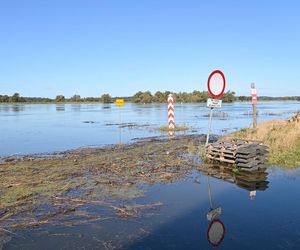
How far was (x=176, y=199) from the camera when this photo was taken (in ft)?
21.1

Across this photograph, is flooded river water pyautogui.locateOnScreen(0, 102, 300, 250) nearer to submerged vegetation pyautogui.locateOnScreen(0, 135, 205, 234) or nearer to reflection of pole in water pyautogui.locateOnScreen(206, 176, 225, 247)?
reflection of pole in water pyautogui.locateOnScreen(206, 176, 225, 247)

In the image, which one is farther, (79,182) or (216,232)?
(79,182)

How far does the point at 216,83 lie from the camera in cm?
1060

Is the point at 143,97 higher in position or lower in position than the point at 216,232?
higher

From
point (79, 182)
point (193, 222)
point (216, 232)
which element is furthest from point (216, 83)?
point (216, 232)

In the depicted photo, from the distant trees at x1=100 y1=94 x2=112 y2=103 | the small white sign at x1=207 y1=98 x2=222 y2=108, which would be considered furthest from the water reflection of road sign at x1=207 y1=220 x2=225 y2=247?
the distant trees at x1=100 y1=94 x2=112 y2=103

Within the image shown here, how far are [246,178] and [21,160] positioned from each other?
7.50 metres

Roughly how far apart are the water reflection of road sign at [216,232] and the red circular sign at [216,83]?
19.9 ft

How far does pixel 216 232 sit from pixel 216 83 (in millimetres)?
6585

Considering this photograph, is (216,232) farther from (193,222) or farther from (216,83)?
(216,83)

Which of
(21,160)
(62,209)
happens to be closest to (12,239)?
(62,209)

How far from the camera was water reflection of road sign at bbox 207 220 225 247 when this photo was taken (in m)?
4.47

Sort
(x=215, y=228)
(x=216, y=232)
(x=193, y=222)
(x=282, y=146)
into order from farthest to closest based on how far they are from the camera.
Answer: (x=282, y=146) → (x=193, y=222) → (x=215, y=228) → (x=216, y=232)

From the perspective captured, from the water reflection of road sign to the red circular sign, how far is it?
19.9 ft
